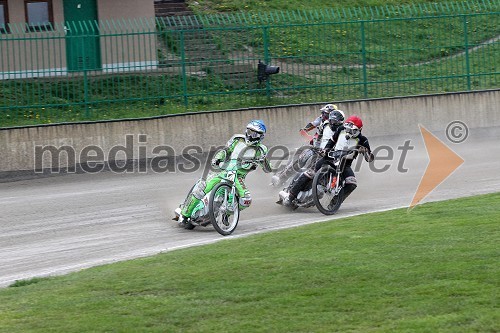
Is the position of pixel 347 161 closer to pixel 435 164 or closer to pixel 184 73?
pixel 435 164

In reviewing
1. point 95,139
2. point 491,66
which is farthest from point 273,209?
point 491,66

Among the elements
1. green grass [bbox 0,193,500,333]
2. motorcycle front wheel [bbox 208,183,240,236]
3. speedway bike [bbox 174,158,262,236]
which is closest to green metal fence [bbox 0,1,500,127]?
speedway bike [bbox 174,158,262,236]

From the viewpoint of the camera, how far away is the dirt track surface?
1324cm

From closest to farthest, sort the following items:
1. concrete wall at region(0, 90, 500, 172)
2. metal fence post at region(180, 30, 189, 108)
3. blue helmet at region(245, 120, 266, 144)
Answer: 1. blue helmet at region(245, 120, 266, 144)
2. concrete wall at region(0, 90, 500, 172)
3. metal fence post at region(180, 30, 189, 108)

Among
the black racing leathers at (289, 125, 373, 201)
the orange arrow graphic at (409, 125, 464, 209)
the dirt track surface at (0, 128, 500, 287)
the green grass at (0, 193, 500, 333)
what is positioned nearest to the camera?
the green grass at (0, 193, 500, 333)

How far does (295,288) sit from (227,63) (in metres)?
14.9

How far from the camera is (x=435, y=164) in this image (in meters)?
21.1

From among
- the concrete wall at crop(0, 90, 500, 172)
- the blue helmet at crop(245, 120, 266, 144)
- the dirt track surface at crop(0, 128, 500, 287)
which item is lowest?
the dirt track surface at crop(0, 128, 500, 287)

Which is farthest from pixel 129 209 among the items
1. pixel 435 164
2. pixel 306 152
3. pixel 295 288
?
pixel 295 288

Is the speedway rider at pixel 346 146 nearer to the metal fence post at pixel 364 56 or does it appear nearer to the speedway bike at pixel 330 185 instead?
the speedway bike at pixel 330 185

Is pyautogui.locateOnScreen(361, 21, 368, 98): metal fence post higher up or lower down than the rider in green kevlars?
higher up

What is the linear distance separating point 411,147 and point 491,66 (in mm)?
4394

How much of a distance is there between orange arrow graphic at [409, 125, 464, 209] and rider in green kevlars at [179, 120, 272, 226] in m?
2.66

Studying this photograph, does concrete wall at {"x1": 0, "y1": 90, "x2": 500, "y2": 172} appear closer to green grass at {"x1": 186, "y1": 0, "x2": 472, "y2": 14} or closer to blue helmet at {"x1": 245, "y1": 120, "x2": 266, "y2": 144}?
blue helmet at {"x1": 245, "y1": 120, "x2": 266, "y2": 144}
